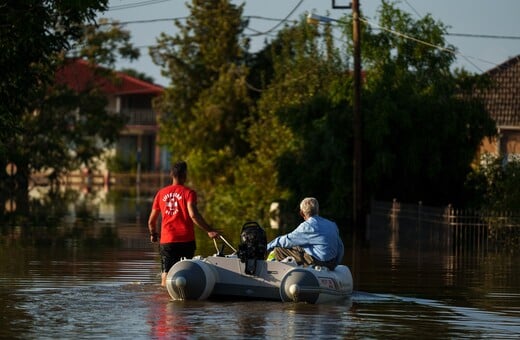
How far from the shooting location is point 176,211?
60.7ft

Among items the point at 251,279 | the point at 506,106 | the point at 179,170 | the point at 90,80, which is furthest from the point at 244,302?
the point at 90,80

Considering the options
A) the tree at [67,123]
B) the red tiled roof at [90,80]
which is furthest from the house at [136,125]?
the tree at [67,123]

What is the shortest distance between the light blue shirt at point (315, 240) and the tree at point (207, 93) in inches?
1814

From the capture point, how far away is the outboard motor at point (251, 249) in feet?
59.0

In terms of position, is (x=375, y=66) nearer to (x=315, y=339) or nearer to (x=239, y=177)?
A: (x=239, y=177)

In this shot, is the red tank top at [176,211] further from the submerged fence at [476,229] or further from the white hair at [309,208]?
the submerged fence at [476,229]

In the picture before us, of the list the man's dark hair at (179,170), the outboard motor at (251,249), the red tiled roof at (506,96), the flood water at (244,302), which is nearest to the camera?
the flood water at (244,302)

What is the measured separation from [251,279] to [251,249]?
396 mm

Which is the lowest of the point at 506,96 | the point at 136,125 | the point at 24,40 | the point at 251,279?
the point at 251,279

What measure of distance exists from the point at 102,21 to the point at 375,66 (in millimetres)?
37898

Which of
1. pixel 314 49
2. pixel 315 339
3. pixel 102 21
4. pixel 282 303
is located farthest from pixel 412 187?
pixel 102 21

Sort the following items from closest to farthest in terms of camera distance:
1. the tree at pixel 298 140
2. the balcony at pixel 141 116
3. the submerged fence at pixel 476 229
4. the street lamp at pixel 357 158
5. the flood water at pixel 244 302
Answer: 1. the flood water at pixel 244 302
2. the submerged fence at pixel 476 229
3. the street lamp at pixel 357 158
4. the tree at pixel 298 140
5. the balcony at pixel 141 116

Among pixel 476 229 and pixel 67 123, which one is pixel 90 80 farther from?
pixel 476 229

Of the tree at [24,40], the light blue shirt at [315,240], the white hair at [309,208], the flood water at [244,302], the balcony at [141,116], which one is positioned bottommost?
the flood water at [244,302]
